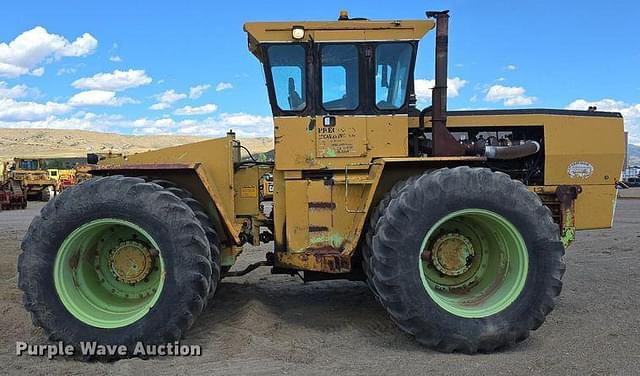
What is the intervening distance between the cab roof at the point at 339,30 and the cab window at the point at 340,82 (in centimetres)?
20

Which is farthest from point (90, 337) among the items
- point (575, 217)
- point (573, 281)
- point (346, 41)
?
point (573, 281)

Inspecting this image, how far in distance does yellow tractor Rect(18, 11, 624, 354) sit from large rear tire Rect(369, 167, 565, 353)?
0.5 inches

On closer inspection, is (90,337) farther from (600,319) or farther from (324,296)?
(600,319)

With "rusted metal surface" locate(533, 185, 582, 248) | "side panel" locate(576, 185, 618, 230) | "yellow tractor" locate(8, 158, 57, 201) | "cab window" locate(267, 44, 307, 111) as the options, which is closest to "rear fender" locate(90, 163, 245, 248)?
"cab window" locate(267, 44, 307, 111)

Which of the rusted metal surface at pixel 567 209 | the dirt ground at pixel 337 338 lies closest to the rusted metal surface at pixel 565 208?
the rusted metal surface at pixel 567 209

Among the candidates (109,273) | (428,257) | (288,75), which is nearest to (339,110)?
(288,75)

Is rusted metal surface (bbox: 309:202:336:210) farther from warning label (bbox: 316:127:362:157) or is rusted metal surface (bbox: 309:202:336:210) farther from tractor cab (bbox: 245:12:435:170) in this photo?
warning label (bbox: 316:127:362:157)

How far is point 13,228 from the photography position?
54.9ft

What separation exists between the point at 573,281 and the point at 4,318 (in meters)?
6.96

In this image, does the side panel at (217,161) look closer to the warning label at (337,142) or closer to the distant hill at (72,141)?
the warning label at (337,142)

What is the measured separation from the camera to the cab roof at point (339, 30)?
224 inches

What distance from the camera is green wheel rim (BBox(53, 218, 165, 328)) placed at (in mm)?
5074

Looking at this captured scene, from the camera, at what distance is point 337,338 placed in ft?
17.5

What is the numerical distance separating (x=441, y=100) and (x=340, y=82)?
1.04 m
